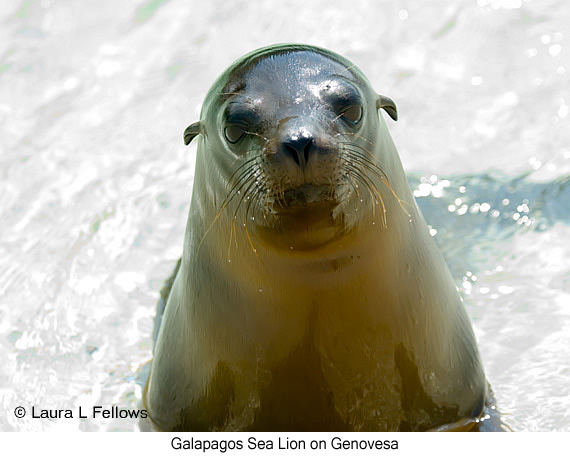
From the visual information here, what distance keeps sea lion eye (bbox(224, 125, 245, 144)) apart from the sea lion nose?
39cm

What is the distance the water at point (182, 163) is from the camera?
4780mm

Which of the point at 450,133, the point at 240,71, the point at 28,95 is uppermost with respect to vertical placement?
the point at 28,95

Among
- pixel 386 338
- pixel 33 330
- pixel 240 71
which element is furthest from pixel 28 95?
pixel 386 338

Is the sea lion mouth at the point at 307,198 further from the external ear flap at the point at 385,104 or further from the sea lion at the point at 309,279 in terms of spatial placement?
the external ear flap at the point at 385,104

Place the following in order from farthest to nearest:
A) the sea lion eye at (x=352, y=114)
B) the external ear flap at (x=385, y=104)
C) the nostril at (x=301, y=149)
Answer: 1. the external ear flap at (x=385, y=104)
2. the sea lion eye at (x=352, y=114)
3. the nostril at (x=301, y=149)

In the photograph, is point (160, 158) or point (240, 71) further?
point (160, 158)

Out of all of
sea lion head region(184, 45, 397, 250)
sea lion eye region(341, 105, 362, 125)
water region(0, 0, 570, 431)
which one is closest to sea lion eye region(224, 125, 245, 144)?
sea lion head region(184, 45, 397, 250)

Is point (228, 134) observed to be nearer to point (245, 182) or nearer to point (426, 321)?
point (245, 182)

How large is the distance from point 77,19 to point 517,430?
5823 millimetres

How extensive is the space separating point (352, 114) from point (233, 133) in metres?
0.43

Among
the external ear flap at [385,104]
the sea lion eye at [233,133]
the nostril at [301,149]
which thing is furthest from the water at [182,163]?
the nostril at [301,149]

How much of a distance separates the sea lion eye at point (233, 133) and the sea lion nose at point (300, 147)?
0.39m

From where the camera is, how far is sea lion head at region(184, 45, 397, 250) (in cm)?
303

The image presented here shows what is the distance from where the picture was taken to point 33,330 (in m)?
5.12
